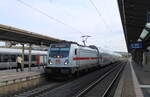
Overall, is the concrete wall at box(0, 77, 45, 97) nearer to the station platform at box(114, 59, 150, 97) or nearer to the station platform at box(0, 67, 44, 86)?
the station platform at box(0, 67, 44, 86)

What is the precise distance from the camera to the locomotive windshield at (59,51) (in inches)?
731

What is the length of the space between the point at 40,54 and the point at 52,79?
64.2ft

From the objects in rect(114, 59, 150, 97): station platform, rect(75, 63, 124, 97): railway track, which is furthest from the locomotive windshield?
→ rect(114, 59, 150, 97): station platform

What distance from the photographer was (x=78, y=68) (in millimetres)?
20531

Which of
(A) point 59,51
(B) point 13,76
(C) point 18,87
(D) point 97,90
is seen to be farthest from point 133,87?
(B) point 13,76

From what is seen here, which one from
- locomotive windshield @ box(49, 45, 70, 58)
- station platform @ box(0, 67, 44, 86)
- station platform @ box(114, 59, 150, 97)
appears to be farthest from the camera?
locomotive windshield @ box(49, 45, 70, 58)

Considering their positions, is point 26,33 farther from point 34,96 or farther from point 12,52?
point 12,52

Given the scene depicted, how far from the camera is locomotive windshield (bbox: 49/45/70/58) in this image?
18562 millimetres

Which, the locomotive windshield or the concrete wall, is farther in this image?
the locomotive windshield

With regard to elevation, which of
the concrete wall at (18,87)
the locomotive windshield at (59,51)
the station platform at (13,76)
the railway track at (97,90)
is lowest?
the railway track at (97,90)

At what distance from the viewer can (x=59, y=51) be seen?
18.8 m

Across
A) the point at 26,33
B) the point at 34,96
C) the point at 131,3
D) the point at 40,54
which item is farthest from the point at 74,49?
the point at 40,54

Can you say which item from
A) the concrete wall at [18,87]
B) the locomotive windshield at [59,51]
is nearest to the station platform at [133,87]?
the locomotive windshield at [59,51]

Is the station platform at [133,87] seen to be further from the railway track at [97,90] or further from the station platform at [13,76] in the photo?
the station platform at [13,76]
